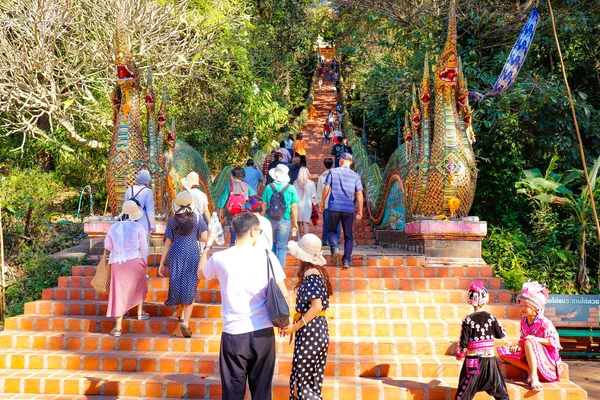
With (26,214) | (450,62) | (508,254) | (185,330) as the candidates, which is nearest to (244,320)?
(185,330)

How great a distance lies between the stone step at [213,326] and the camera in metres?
6.83

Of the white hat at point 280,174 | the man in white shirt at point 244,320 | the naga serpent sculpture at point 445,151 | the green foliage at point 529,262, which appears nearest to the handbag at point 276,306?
the man in white shirt at point 244,320

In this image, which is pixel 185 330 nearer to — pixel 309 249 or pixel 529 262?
pixel 309 249

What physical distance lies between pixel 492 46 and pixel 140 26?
7791 millimetres

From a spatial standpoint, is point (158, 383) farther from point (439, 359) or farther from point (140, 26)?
point (140, 26)

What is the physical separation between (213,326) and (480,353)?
3034mm

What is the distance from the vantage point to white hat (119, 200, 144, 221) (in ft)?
23.2

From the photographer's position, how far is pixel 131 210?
23.3 feet

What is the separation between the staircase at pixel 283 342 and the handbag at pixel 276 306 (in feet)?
5.70

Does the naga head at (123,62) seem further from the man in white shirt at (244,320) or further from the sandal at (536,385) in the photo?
the sandal at (536,385)

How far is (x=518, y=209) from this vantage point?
13141 mm

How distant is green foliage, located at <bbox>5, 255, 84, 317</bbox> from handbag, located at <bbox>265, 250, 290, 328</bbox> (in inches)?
249

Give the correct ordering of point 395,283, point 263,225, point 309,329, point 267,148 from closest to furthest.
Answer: point 309,329 → point 263,225 → point 395,283 → point 267,148

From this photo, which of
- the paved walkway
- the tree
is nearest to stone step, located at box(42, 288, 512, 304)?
the paved walkway
